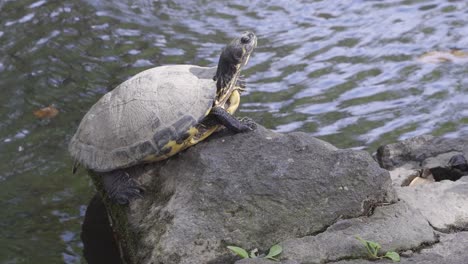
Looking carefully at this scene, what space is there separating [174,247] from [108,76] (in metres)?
3.81

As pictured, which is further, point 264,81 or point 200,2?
point 200,2

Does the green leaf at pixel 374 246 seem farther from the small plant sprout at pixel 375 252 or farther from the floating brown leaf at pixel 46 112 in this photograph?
the floating brown leaf at pixel 46 112

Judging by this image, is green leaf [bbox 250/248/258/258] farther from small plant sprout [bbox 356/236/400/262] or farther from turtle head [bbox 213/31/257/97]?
turtle head [bbox 213/31/257/97]

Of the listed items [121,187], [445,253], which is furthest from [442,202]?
[121,187]

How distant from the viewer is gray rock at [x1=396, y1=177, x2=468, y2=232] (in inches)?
154

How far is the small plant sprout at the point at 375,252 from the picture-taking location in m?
3.47

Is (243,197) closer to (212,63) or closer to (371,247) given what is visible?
(371,247)

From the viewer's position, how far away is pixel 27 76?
282 inches

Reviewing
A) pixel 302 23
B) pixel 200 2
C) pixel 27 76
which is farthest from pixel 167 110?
pixel 200 2

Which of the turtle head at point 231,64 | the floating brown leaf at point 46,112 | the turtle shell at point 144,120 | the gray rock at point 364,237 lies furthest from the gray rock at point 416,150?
the floating brown leaf at point 46,112

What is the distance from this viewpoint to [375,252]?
11.4ft

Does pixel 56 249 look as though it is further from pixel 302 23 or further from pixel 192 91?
pixel 302 23

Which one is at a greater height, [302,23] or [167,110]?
[167,110]

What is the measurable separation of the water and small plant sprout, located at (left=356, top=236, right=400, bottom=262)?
2.00m
